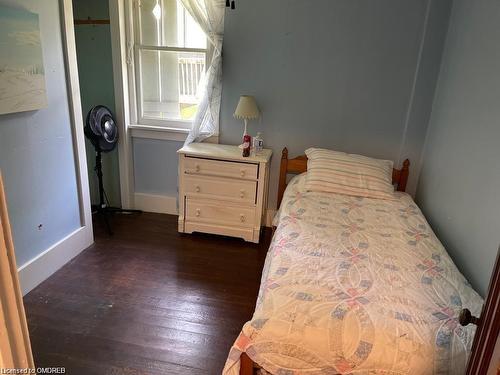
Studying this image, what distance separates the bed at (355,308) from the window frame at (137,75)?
1.75m

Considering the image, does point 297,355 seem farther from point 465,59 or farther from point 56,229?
point 465,59

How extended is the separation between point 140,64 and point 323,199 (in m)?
2.06

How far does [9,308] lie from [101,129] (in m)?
2.50

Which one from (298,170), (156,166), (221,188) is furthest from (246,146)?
(156,166)

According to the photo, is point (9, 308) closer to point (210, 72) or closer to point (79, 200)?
point (79, 200)

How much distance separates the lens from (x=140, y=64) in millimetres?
3236

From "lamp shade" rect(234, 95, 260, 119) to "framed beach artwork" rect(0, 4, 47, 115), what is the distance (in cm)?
137

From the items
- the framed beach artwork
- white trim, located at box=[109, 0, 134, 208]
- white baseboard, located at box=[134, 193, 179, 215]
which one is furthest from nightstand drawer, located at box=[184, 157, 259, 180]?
the framed beach artwork

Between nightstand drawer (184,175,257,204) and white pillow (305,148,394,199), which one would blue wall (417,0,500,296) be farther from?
nightstand drawer (184,175,257,204)

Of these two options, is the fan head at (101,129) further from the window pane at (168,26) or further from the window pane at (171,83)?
the window pane at (168,26)

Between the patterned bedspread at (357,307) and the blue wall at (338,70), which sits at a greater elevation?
the blue wall at (338,70)

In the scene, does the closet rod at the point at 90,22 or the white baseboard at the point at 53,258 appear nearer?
the white baseboard at the point at 53,258

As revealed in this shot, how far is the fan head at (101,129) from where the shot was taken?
2.85m

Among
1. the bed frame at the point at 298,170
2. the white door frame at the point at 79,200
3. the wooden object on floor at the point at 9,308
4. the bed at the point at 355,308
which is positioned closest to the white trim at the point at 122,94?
the white door frame at the point at 79,200
